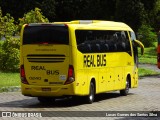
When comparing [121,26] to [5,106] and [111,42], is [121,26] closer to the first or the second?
[111,42]

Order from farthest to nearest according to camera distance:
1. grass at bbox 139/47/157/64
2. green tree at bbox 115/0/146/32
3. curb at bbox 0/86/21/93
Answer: green tree at bbox 115/0/146/32, grass at bbox 139/47/157/64, curb at bbox 0/86/21/93

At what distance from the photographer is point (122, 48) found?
2305 centimetres

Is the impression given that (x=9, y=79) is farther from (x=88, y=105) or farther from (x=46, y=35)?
(x=88, y=105)

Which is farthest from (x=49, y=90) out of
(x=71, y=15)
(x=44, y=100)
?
(x=71, y=15)

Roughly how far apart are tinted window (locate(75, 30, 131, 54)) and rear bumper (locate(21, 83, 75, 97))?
4.96 ft

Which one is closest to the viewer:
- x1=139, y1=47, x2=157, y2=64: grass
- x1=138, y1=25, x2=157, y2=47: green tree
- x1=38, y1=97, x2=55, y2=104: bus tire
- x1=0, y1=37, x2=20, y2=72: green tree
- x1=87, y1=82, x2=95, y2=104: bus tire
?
x1=87, y1=82, x2=95, y2=104: bus tire

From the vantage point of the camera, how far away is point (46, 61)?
18766 mm

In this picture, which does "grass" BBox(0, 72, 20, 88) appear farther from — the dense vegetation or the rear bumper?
the rear bumper

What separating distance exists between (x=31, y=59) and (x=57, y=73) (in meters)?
1.09

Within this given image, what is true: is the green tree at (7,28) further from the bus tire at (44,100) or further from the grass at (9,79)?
the bus tire at (44,100)

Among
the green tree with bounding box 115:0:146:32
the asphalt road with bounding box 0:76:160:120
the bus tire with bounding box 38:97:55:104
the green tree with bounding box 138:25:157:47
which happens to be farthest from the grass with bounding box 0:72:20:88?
the green tree with bounding box 115:0:146:32

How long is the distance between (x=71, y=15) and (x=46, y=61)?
83.1 metres

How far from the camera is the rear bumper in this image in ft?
60.6

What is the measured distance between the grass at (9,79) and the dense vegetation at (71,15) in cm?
246
